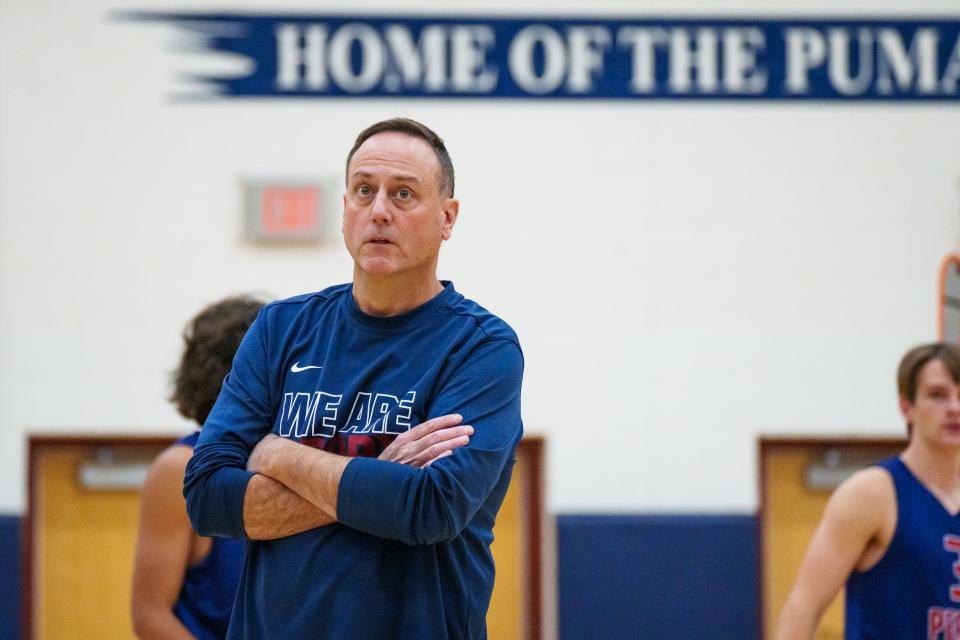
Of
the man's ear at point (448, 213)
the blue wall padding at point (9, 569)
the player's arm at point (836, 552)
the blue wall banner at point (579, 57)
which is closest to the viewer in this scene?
the man's ear at point (448, 213)

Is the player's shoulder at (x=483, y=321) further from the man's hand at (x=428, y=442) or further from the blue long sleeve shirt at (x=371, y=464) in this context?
the man's hand at (x=428, y=442)

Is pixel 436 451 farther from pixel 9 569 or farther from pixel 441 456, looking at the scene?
pixel 9 569

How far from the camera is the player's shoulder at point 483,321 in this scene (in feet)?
7.13

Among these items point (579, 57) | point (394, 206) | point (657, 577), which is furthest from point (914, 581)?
point (579, 57)

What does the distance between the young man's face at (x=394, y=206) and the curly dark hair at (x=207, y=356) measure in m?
0.80

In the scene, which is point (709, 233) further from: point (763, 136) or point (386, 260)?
point (386, 260)

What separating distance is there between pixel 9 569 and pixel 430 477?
13.7 ft

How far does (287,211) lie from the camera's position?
18.4 feet

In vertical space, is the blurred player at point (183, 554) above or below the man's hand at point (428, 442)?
below

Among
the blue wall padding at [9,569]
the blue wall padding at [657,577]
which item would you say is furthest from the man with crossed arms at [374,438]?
the blue wall padding at [9,569]

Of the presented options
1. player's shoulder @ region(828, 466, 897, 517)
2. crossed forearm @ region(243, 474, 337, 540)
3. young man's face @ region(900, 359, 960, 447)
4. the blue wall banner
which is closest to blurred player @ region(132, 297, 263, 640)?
crossed forearm @ region(243, 474, 337, 540)

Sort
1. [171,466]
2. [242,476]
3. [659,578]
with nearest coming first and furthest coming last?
1. [242,476]
2. [171,466]
3. [659,578]

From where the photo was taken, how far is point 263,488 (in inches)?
80.9

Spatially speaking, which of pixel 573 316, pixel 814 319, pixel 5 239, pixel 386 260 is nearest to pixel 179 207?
pixel 5 239
